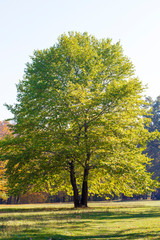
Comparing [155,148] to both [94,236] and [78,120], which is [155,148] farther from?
A: [94,236]

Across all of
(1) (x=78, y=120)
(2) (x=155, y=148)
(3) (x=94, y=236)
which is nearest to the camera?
(3) (x=94, y=236)

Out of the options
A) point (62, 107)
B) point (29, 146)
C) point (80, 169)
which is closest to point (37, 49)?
point (62, 107)

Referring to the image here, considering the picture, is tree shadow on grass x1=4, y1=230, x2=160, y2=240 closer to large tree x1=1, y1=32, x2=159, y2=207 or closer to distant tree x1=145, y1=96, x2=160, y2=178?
large tree x1=1, y1=32, x2=159, y2=207

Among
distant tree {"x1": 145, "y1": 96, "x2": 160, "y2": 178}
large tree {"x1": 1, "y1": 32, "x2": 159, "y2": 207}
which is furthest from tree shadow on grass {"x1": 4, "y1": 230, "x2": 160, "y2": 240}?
distant tree {"x1": 145, "y1": 96, "x2": 160, "y2": 178}

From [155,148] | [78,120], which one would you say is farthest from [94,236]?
[155,148]

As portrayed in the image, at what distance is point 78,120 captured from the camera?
81.0 feet

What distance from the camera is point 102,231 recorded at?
12.7m

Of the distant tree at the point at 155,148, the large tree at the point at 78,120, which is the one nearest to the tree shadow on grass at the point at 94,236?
the large tree at the point at 78,120

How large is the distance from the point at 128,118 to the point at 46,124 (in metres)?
7.97

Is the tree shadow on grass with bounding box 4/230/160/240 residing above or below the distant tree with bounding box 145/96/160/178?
below

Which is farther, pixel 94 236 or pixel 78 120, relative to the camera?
pixel 78 120

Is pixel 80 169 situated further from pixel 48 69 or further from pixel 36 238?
pixel 36 238

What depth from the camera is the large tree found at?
2425cm

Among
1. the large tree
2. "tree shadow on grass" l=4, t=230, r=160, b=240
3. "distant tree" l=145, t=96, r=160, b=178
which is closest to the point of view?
"tree shadow on grass" l=4, t=230, r=160, b=240
